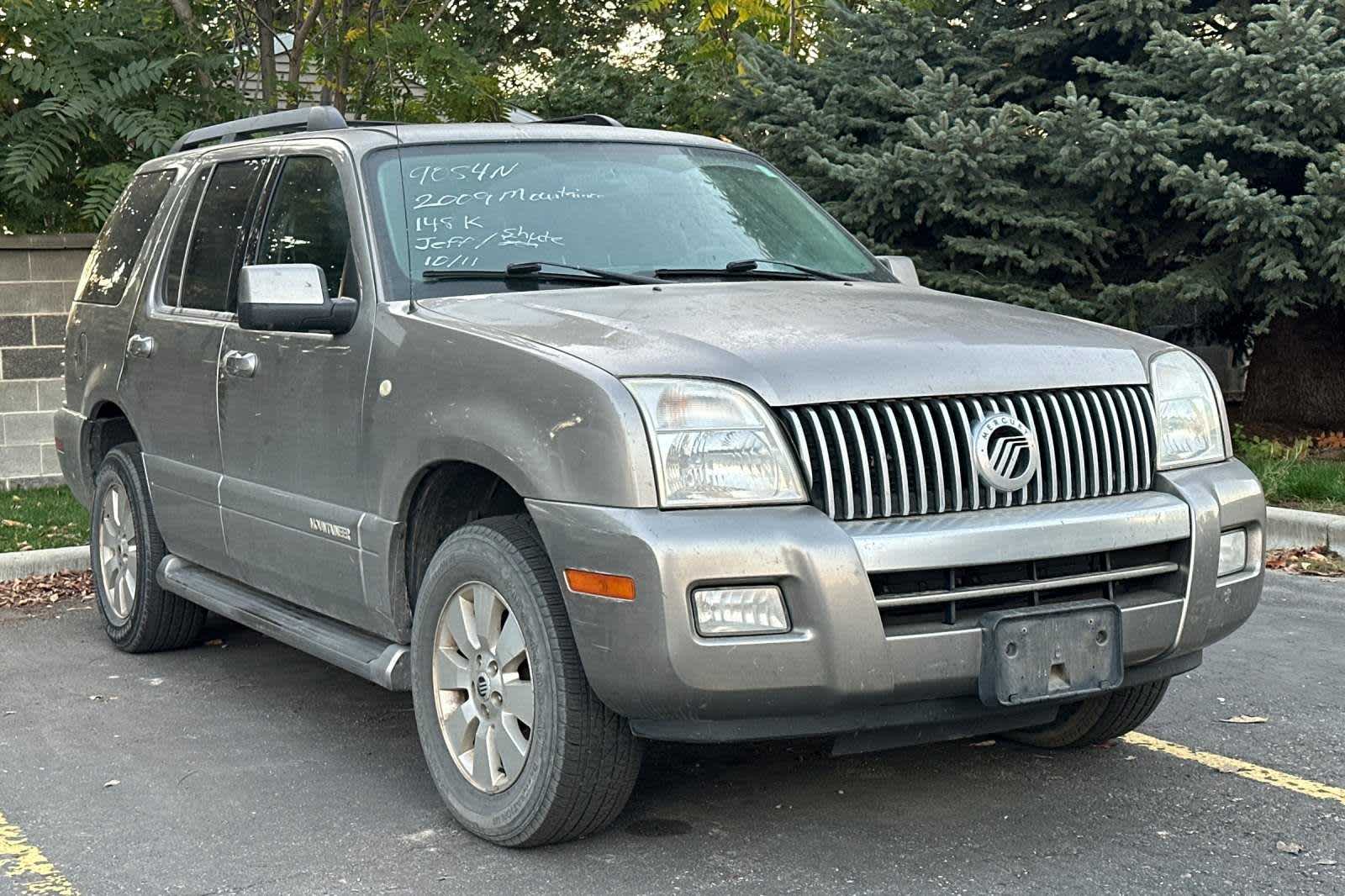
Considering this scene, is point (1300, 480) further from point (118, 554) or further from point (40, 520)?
point (40, 520)

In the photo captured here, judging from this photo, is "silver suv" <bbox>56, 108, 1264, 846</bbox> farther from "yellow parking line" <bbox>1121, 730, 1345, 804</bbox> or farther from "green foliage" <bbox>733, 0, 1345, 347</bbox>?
"green foliage" <bbox>733, 0, 1345, 347</bbox>

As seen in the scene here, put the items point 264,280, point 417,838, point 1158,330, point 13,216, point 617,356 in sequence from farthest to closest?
1. point 1158,330
2. point 13,216
3. point 264,280
4. point 417,838
5. point 617,356

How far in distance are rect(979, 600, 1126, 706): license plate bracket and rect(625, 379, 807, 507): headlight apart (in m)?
0.58

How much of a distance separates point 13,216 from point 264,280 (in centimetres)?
719

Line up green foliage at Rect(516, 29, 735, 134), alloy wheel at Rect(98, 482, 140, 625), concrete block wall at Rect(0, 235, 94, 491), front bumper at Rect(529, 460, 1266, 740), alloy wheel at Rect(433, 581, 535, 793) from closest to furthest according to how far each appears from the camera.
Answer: front bumper at Rect(529, 460, 1266, 740) → alloy wheel at Rect(433, 581, 535, 793) → alloy wheel at Rect(98, 482, 140, 625) → concrete block wall at Rect(0, 235, 94, 491) → green foliage at Rect(516, 29, 735, 134)

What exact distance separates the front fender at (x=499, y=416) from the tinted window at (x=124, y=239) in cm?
238

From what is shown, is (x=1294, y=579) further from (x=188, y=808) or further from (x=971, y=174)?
(x=188, y=808)

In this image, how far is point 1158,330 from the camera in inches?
473

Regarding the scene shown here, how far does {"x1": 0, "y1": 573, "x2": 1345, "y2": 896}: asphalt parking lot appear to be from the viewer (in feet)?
13.5

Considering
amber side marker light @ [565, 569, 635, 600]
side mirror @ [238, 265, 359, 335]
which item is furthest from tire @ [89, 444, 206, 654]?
amber side marker light @ [565, 569, 635, 600]

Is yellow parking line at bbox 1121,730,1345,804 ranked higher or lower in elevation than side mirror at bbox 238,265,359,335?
lower

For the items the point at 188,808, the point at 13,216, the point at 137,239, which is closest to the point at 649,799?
the point at 188,808

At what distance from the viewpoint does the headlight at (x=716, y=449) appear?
3859 millimetres

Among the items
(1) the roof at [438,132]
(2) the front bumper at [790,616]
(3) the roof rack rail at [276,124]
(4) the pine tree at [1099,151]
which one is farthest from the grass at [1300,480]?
(3) the roof rack rail at [276,124]
